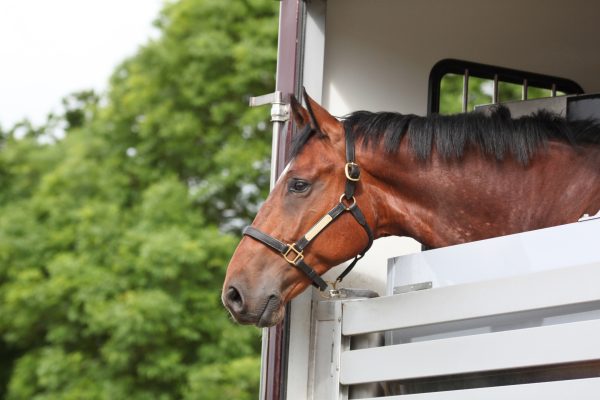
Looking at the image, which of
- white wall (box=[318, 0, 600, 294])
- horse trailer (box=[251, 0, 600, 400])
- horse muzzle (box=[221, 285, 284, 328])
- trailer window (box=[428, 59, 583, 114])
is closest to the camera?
horse trailer (box=[251, 0, 600, 400])

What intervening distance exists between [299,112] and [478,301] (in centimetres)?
99

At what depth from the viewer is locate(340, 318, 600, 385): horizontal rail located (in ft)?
6.86

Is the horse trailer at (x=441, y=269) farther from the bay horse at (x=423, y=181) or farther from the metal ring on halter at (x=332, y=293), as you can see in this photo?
the bay horse at (x=423, y=181)

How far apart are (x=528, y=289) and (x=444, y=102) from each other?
7.65 m

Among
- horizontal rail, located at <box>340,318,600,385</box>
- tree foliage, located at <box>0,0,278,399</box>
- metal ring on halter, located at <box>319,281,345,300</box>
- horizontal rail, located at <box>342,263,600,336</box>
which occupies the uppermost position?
tree foliage, located at <box>0,0,278,399</box>

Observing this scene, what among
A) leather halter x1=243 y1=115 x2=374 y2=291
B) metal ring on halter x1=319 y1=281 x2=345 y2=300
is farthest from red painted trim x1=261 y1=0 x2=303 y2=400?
leather halter x1=243 y1=115 x2=374 y2=291

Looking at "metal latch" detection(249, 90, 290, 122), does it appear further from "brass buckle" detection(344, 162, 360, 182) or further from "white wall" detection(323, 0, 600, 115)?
"brass buckle" detection(344, 162, 360, 182)

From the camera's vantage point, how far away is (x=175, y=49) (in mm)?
12391

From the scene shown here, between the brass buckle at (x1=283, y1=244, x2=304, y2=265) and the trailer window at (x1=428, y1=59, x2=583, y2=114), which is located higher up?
the trailer window at (x1=428, y1=59, x2=583, y2=114)

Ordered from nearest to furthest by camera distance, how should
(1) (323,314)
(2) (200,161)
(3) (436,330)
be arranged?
(3) (436,330), (1) (323,314), (2) (200,161)

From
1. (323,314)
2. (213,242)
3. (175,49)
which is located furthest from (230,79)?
(323,314)

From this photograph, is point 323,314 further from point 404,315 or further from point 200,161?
point 200,161

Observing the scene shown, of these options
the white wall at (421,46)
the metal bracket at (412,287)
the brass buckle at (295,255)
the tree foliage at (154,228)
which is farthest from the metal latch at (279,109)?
the tree foliage at (154,228)

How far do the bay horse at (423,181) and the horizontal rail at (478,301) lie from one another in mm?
267
